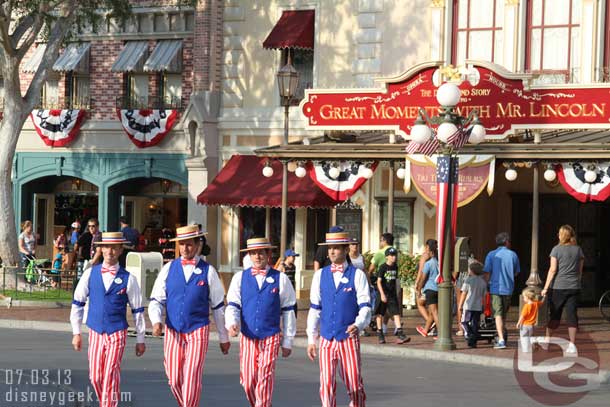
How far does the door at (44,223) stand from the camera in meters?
35.4

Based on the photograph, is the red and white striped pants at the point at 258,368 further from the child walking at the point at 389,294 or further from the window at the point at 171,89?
the window at the point at 171,89

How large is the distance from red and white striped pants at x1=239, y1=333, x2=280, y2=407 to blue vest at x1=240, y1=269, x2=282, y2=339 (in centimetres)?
7

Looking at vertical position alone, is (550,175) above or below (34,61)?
below

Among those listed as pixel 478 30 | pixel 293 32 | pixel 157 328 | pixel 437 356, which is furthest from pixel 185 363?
pixel 293 32

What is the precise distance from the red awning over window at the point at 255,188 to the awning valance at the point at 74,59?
4.92 metres

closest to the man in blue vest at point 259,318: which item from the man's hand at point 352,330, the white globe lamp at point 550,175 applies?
the man's hand at point 352,330

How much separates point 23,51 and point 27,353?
10623mm

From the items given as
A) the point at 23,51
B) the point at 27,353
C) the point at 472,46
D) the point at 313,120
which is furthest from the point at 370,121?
the point at 27,353

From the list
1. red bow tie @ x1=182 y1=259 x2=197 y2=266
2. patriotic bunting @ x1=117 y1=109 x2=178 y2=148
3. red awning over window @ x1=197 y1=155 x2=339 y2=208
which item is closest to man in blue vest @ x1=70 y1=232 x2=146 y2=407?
red bow tie @ x1=182 y1=259 x2=197 y2=266

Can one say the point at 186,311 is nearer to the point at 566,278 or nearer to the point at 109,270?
the point at 109,270

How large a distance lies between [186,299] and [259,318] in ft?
2.24

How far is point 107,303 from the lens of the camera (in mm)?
12594

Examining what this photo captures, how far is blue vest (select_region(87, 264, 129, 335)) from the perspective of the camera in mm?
12539

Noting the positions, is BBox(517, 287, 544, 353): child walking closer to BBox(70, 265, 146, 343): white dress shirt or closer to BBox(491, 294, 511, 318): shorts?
BBox(491, 294, 511, 318): shorts
